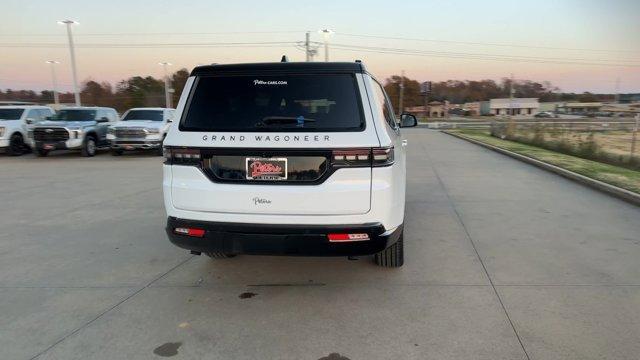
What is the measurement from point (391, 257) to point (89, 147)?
15.0 meters

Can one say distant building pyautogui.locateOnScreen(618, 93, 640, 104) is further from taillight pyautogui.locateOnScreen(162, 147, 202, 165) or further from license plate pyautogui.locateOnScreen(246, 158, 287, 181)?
taillight pyautogui.locateOnScreen(162, 147, 202, 165)

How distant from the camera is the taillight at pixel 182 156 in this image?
11.6ft

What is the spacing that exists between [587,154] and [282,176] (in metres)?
14.6

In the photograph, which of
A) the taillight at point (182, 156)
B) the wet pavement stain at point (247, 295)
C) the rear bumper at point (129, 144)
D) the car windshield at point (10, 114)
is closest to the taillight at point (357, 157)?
the taillight at point (182, 156)

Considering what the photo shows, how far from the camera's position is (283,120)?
3512mm

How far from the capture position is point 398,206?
3.73 metres

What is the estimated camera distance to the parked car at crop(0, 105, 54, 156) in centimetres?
1617

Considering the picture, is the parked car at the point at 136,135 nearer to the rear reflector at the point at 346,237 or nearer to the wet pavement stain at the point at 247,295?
the wet pavement stain at the point at 247,295

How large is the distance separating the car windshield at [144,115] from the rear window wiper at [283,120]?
14.9m

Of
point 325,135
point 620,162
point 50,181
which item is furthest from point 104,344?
point 620,162

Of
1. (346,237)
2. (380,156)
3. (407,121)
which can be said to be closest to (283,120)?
(380,156)

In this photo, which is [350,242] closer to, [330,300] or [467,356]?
[330,300]

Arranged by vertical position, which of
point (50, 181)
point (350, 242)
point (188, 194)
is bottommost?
point (50, 181)

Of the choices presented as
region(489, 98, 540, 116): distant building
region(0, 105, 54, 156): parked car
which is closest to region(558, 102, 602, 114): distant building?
region(489, 98, 540, 116): distant building
